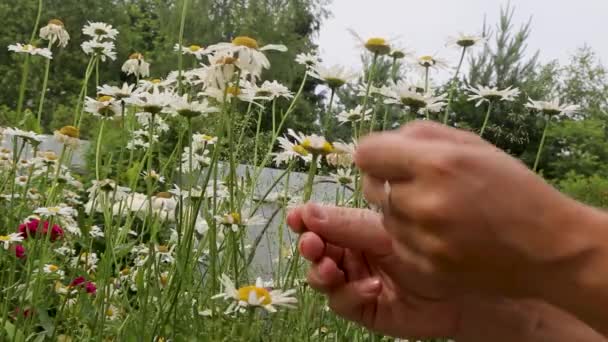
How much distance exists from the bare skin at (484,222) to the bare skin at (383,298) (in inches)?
9.0

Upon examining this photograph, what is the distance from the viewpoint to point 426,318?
2.08 ft

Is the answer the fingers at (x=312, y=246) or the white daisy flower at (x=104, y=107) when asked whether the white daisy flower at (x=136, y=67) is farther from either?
the fingers at (x=312, y=246)

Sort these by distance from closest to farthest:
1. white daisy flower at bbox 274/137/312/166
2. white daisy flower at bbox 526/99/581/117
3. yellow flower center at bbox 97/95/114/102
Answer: white daisy flower at bbox 274/137/312/166 → yellow flower center at bbox 97/95/114/102 → white daisy flower at bbox 526/99/581/117

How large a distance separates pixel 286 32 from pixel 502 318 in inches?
524

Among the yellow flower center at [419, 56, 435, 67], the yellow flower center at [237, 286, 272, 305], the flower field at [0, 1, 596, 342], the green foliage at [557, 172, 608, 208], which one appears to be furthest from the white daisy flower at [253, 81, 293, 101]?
the green foliage at [557, 172, 608, 208]

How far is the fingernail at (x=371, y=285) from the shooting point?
2.13 feet

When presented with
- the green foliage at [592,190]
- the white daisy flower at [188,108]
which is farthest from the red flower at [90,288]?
the green foliage at [592,190]

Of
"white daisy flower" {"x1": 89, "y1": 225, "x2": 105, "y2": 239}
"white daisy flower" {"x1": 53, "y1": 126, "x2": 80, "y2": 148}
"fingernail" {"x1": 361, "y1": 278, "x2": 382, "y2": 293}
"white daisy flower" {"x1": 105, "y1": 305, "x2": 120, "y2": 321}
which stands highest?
"fingernail" {"x1": 361, "y1": 278, "x2": 382, "y2": 293}

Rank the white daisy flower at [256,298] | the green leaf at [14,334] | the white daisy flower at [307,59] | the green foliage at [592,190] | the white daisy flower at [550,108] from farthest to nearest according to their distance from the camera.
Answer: the green foliage at [592,190]
the white daisy flower at [307,59]
the white daisy flower at [550,108]
the green leaf at [14,334]
the white daisy flower at [256,298]

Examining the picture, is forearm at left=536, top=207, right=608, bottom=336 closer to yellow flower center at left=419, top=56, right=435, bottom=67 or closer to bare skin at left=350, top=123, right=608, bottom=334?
bare skin at left=350, top=123, right=608, bottom=334

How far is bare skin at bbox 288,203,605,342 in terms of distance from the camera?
613mm

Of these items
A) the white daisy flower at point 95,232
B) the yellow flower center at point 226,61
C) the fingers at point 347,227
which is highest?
the yellow flower center at point 226,61

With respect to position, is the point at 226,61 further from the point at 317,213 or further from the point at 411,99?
the point at 317,213

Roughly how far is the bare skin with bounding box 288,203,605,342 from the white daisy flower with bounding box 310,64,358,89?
2.30ft
